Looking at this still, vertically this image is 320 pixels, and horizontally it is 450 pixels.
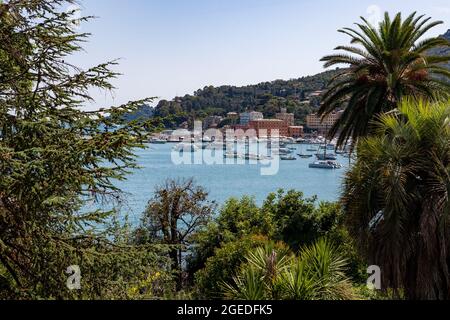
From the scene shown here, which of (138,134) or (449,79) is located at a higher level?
(449,79)

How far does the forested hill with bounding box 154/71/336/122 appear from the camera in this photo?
105 metres

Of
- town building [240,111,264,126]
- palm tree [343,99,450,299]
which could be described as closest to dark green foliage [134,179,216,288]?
palm tree [343,99,450,299]

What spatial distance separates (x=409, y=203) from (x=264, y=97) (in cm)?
11395

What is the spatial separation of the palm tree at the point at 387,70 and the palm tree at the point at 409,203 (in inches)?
229

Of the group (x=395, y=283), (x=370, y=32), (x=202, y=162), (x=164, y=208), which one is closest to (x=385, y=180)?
(x=395, y=283)

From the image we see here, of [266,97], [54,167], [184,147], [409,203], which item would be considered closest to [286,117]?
[266,97]

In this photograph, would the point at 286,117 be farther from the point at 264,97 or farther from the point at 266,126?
the point at 264,97

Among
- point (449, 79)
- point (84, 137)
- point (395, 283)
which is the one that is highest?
point (449, 79)

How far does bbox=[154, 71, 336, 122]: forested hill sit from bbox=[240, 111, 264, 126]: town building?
5093 mm

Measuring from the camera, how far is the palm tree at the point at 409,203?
7340 mm

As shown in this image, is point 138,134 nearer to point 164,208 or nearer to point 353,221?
point 353,221

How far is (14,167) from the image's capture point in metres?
5.58

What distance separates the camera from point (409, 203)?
7680 millimetres
